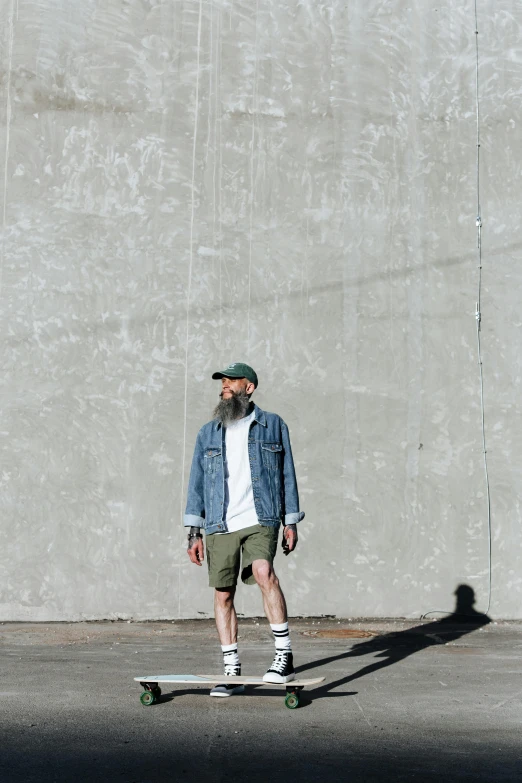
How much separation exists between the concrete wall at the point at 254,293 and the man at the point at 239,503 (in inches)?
114

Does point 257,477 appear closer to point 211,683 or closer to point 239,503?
point 239,503

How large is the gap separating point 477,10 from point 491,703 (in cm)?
678

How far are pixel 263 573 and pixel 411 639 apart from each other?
3.01m

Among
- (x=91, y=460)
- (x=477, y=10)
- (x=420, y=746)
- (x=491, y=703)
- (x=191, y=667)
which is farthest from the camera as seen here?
(x=477, y=10)

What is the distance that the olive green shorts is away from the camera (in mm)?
6066

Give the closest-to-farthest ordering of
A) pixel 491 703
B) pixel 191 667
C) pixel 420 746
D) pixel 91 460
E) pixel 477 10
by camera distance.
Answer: pixel 420 746 → pixel 491 703 → pixel 191 667 → pixel 91 460 → pixel 477 10

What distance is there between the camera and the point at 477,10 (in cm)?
984

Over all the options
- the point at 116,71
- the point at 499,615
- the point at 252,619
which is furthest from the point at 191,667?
the point at 116,71

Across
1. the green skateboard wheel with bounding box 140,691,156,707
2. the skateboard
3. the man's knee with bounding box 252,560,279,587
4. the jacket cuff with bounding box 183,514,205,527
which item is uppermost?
the jacket cuff with bounding box 183,514,205,527

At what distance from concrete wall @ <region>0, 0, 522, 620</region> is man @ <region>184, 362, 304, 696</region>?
2891 millimetres

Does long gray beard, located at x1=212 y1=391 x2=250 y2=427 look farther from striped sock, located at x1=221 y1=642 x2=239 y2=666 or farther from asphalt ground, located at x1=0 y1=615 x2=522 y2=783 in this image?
asphalt ground, located at x1=0 y1=615 x2=522 y2=783

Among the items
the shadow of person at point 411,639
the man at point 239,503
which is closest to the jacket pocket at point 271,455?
the man at point 239,503

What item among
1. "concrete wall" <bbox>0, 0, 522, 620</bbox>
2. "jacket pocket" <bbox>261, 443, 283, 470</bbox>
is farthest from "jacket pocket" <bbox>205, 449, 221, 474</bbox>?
"concrete wall" <bbox>0, 0, 522, 620</bbox>

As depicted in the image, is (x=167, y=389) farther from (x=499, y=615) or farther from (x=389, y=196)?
(x=499, y=615)
